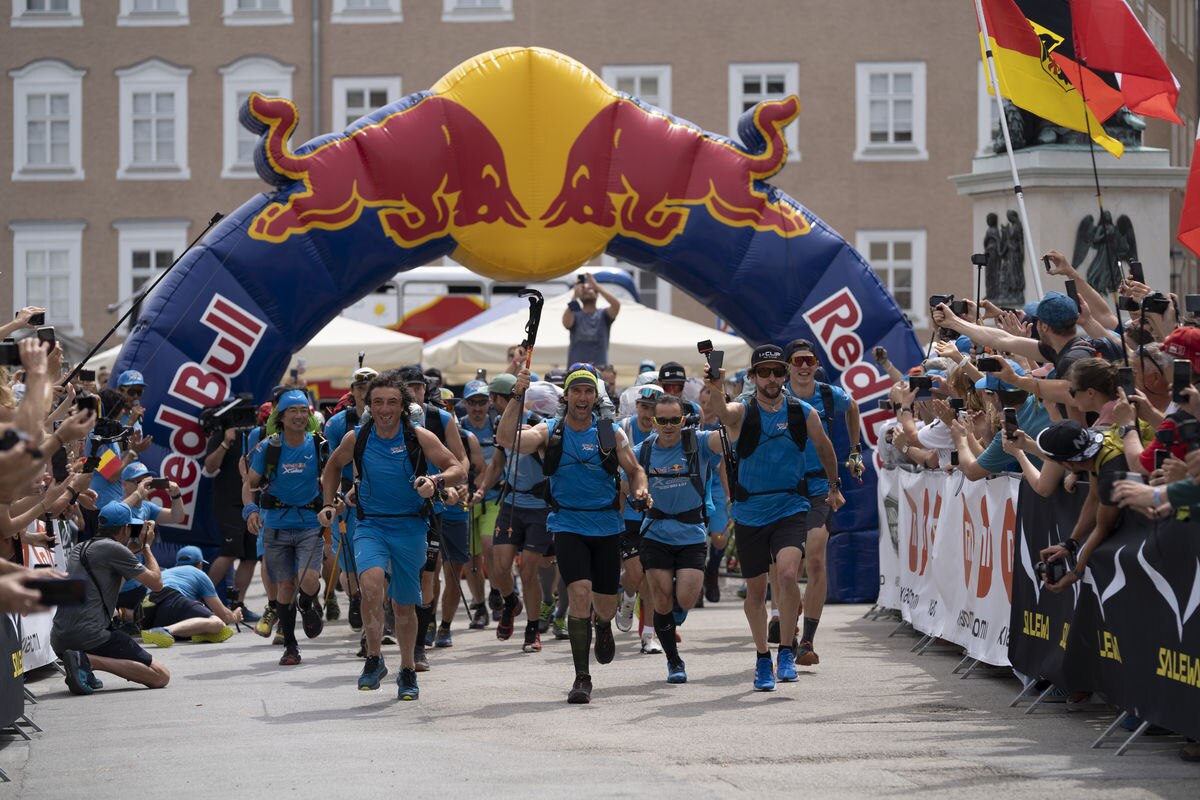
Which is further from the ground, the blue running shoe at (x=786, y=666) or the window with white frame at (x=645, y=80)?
the window with white frame at (x=645, y=80)

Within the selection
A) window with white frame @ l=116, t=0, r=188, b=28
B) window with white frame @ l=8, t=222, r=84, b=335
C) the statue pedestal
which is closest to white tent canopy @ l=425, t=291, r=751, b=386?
the statue pedestal

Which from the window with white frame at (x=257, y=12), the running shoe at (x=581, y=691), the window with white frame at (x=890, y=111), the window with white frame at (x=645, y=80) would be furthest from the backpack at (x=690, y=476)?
the window with white frame at (x=257, y=12)

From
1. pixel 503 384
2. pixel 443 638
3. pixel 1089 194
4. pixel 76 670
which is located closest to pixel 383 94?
pixel 1089 194

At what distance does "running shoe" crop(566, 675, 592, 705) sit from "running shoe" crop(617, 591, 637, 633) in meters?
3.94

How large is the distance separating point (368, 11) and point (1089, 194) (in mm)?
24355

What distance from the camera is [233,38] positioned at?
3997cm

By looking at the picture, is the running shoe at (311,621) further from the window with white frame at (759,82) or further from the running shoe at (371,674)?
the window with white frame at (759,82)

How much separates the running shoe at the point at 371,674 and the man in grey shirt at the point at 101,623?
1429 mm

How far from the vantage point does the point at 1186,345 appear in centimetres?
794

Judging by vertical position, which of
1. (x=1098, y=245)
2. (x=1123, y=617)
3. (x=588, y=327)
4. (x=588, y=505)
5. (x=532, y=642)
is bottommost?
(x=532, y=642)

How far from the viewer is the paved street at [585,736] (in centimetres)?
789

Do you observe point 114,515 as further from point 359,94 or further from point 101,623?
point 359,94

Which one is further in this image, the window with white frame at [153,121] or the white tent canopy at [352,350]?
the window with white frame at [153,121]

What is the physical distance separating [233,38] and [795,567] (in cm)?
3119
